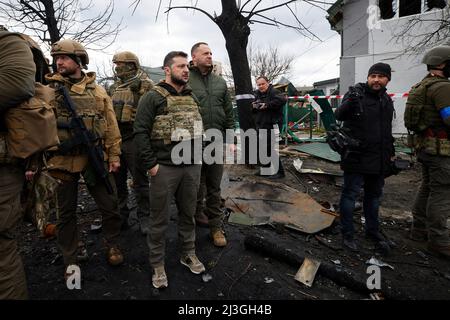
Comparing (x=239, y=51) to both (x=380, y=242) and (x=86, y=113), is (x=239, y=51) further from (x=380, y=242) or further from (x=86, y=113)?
(x=380, y=242)

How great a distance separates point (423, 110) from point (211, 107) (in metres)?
2.35

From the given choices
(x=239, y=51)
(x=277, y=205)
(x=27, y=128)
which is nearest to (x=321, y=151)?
(x=239, y=51)

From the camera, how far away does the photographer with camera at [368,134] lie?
10.4ft

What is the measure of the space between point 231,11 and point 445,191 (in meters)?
4.93

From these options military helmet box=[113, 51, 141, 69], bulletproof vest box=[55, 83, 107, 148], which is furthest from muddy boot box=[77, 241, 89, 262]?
military helmet box=[113, 51, 141, 69]

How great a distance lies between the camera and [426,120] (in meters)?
3.25

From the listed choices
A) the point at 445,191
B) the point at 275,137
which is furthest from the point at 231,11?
the point at 445,191

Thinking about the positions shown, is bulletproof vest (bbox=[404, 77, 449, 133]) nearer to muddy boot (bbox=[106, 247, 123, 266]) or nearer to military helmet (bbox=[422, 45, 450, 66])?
military helmet (bbox=[422, 45, 450, 66])

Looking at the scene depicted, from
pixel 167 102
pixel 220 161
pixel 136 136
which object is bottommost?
pixel 220 161

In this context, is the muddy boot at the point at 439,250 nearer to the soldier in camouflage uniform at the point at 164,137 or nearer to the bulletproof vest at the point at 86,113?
the soldier in camouflage uniform at the point at 164,137

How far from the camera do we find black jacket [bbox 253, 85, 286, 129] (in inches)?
228
